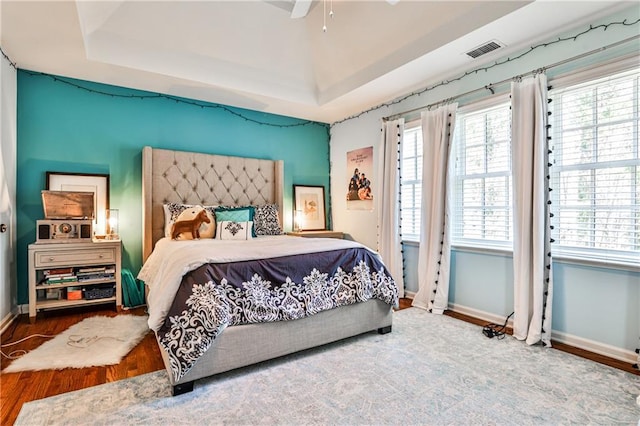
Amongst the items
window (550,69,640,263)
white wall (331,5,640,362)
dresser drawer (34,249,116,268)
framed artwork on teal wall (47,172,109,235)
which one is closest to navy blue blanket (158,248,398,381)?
white wall (331,5,640,362)

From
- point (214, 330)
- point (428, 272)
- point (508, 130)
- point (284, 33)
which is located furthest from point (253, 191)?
point (508, 130)

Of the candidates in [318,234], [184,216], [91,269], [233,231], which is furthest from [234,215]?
[91,269]

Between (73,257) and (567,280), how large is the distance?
4407 millimetres

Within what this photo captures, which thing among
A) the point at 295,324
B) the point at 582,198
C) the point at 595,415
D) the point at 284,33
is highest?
the point at 284,33

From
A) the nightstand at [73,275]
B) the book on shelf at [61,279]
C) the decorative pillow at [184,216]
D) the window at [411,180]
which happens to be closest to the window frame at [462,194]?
the window at [411,180]

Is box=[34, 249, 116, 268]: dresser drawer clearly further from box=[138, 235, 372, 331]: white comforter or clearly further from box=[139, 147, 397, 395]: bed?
box=[138, 235, 372, 331]: white comforter

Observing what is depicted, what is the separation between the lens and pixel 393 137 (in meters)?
4.08

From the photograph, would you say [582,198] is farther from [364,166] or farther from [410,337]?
[364,166]

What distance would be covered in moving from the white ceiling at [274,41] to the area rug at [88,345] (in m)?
2.44

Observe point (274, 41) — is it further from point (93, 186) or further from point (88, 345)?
point (88, 345)

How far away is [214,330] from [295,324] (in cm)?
60

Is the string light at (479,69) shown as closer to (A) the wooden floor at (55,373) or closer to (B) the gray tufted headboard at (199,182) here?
(B) the gray tufted headboard at (199,182)

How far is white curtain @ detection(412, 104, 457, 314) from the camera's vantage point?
11.3 ft

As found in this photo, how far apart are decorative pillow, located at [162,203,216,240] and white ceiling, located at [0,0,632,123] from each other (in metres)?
1.36
